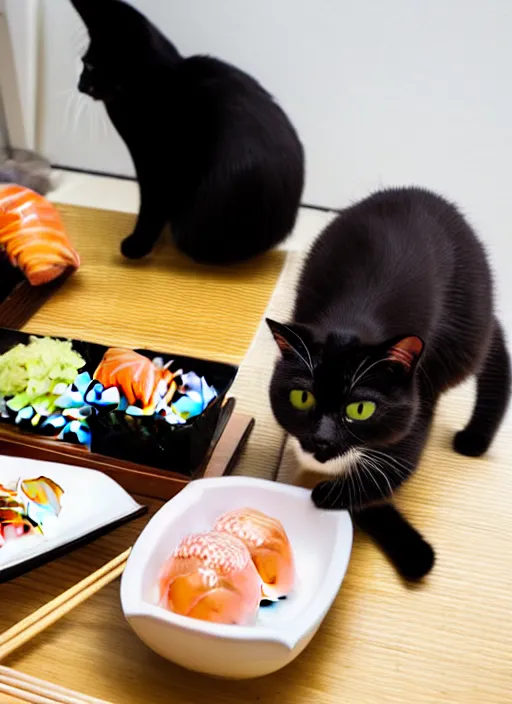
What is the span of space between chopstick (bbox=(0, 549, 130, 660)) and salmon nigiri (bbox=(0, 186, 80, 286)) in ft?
2.29

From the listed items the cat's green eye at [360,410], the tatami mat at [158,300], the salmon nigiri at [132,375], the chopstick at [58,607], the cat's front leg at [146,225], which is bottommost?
the tatami mat at [158,300]

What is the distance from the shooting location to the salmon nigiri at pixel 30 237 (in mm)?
1282

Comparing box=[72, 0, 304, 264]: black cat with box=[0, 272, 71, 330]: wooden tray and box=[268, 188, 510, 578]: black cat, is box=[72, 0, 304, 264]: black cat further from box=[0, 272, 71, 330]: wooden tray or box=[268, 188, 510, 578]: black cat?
box=[268, 188, 510, 578]: black cat

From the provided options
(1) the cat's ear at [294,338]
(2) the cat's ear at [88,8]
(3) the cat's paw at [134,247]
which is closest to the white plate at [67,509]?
(1) the cat's ear at [294,338]

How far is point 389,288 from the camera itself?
0.82 m

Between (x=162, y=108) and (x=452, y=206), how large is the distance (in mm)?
666

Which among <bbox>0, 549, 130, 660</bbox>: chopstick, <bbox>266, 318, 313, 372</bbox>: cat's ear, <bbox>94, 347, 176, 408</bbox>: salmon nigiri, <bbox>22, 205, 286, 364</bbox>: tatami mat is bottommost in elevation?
<bbox>22, 205, 286, 364</bbox>: tatami mat

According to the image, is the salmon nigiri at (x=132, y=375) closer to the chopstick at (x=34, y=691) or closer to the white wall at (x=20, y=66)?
the chopstick at (x=34, y=691)

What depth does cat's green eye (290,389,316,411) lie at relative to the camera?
0.76 m

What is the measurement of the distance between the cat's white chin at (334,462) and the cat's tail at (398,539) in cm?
8

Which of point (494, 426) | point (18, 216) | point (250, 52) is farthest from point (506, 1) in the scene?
point (18, 216)

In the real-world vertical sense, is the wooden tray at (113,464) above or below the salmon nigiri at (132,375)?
below

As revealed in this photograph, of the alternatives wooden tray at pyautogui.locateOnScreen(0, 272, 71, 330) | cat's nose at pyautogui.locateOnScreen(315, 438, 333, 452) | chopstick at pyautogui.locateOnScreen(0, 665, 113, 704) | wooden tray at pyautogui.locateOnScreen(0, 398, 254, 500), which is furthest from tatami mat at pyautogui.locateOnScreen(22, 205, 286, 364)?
chopstick at pyautogui.locateOnScreen(0, 665, 113, 704)

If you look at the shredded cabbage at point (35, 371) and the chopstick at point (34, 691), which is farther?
the shredded cabbage at point (35, 371)
